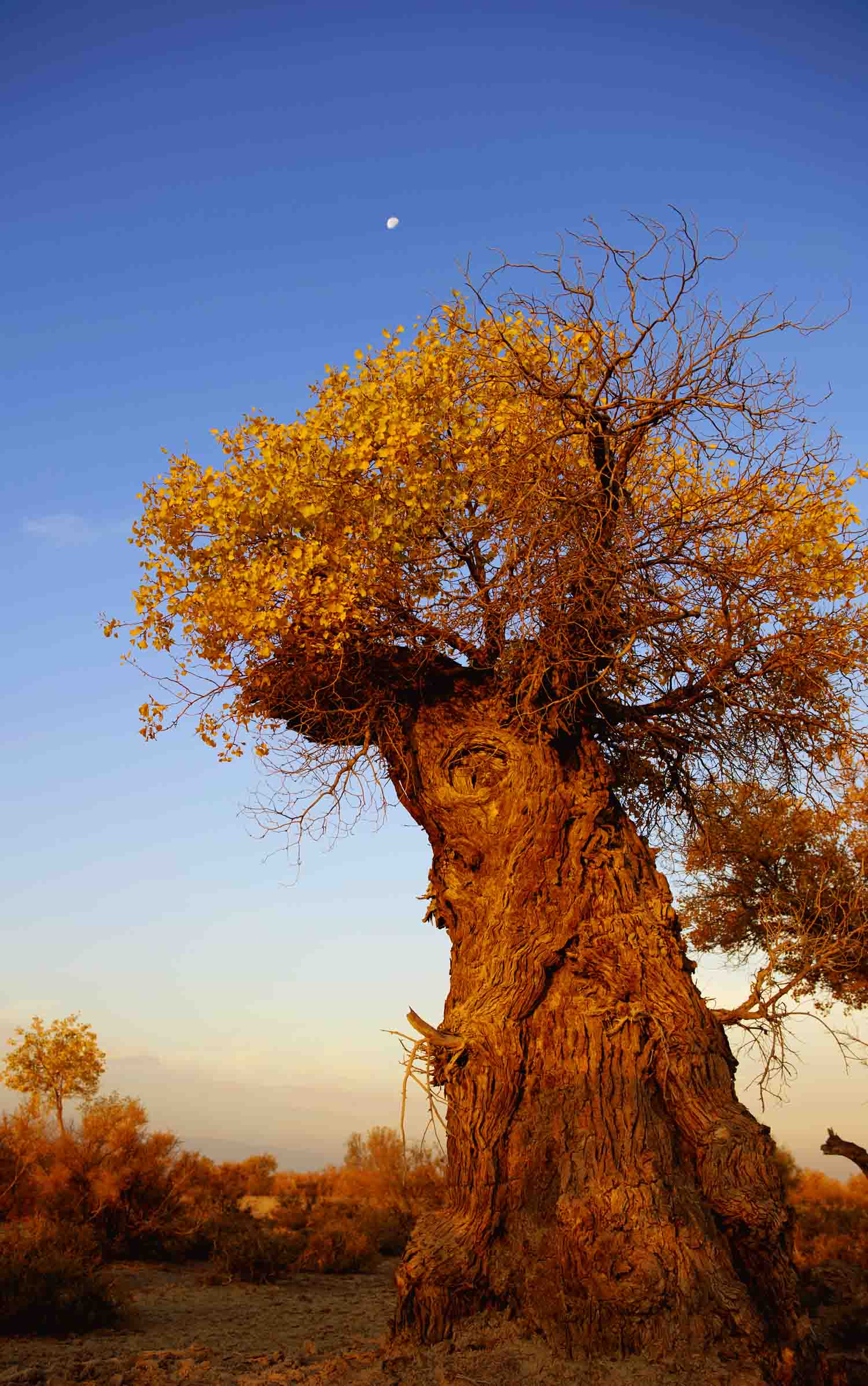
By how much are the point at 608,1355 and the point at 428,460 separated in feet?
21.8

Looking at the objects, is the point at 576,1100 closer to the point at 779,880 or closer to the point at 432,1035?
the point at 432,1035

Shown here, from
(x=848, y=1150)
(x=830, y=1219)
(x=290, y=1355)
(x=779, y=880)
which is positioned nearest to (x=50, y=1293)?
(x=290, y=1355)

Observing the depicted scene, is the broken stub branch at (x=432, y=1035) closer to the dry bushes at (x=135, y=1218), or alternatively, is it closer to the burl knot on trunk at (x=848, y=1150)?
Answer: the dry bushes at (x=135, y=1218)

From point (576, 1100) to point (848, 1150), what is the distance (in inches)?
281

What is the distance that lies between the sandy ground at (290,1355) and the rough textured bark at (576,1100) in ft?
0.70

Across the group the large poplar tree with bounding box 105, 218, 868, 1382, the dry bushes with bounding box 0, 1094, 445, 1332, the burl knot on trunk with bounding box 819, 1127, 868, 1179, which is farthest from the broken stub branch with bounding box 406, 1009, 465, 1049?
the burl knot on trunk with bounding box 819, 1127, 868, 1179

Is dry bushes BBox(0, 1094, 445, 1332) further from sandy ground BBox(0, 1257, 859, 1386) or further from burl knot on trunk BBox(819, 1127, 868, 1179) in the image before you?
burl knot on trunk BBox(819, 1127, 868, 1179)

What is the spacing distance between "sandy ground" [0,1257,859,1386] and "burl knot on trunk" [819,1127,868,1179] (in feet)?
19.2

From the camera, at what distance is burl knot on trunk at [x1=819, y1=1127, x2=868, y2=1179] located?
12523mm

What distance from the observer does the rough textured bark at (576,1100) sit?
21.9ft

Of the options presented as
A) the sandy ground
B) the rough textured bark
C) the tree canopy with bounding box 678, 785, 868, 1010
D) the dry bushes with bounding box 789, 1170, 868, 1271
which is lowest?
the dry bushes with bounding box 789, 1170, 868, 1271

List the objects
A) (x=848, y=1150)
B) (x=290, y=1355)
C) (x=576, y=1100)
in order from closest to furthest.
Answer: (x=576, y=1100) → (x=290, y=1355) → (x=848, y=1150)

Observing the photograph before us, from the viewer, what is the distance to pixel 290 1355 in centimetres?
770

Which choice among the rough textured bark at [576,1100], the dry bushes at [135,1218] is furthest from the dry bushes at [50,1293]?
the rough textured bark at [576,1100]
